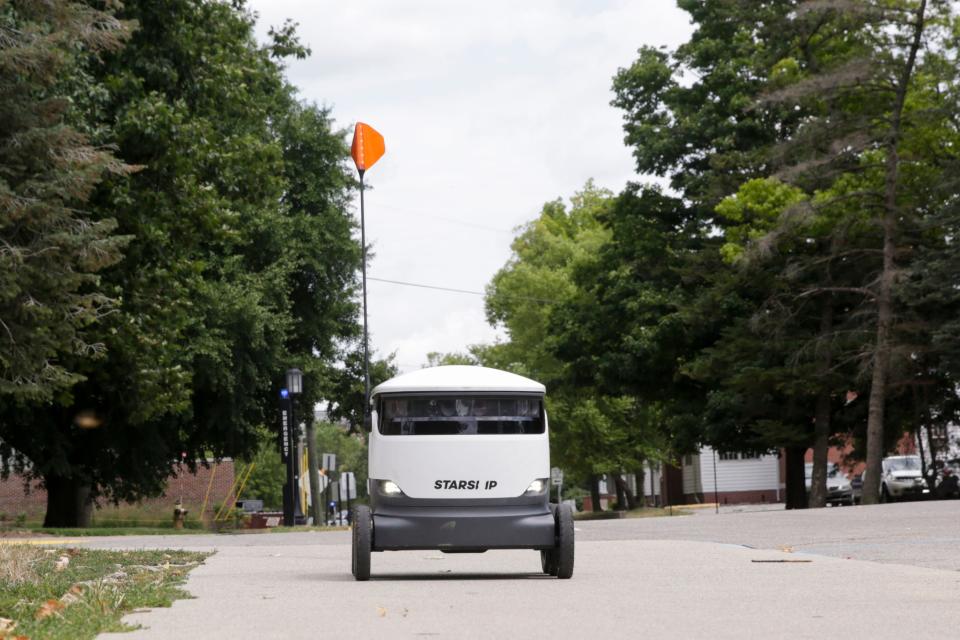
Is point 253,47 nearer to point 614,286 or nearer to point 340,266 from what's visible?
point 340,266

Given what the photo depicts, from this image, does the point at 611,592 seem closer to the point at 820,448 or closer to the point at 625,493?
the point at 820,448

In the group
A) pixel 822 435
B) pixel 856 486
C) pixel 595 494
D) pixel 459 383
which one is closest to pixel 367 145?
pixel 822 435

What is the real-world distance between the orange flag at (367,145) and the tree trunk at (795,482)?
1753 centimetres

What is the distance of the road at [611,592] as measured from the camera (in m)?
9.73

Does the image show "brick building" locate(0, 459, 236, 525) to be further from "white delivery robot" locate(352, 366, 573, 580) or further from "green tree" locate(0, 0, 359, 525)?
"white delivery robot" locate(352, 366, 573, 580)

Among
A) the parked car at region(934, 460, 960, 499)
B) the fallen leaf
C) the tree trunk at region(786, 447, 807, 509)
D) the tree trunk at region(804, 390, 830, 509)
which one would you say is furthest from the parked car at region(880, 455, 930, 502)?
the fallen leaf

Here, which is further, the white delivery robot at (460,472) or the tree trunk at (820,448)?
the tree trunk at (820,448)

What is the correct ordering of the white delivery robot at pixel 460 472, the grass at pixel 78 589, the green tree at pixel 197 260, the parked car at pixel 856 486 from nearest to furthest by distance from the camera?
the grass at pixel 78 589, the white delivery robot at pixel 460 472, the green tree at pixel 197 260, the parked car at pixel 856 486

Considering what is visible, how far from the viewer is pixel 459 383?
1529cm

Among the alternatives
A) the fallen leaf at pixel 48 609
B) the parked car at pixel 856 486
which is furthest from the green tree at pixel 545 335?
the fallen leaf at pixel 48 609

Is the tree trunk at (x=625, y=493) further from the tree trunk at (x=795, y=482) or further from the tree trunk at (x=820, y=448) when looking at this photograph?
the tree trunk at (x=820, y=448)

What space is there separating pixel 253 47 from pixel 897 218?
17645mm

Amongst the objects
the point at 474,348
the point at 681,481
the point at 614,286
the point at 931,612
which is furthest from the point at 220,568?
the point at 681,481

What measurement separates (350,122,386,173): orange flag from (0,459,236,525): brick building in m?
25.1
